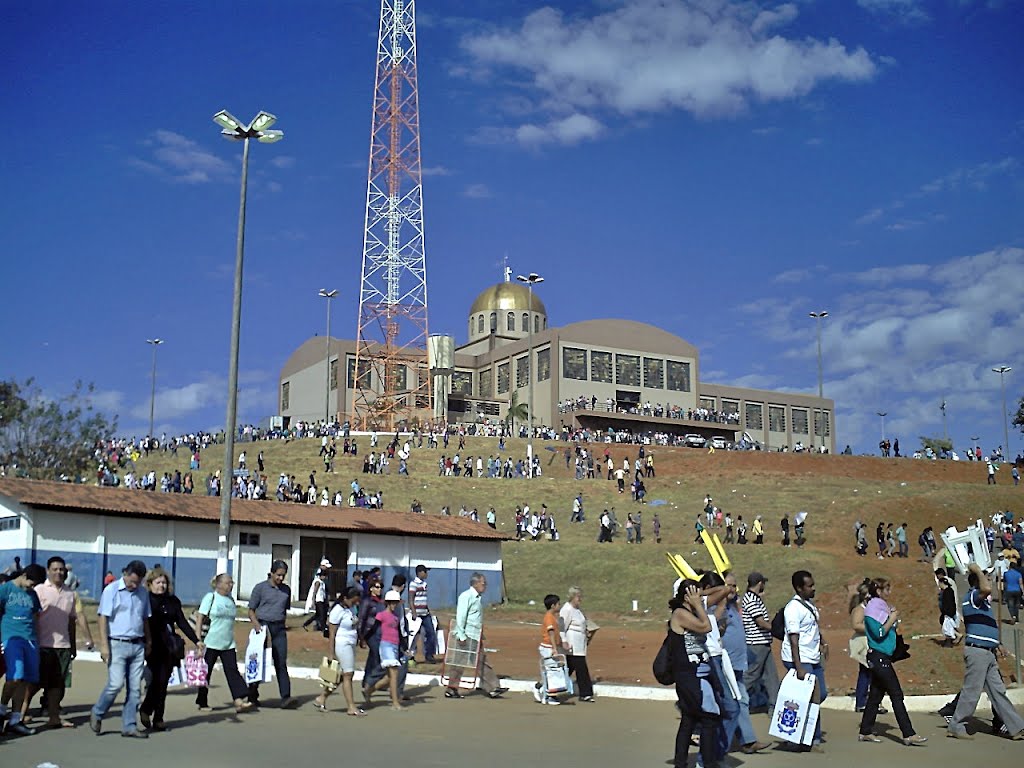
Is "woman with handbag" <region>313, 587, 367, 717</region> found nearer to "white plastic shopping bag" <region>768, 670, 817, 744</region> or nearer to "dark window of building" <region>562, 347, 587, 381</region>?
"white plastic shopping bag" <region>768, 670, 817, 744</region>

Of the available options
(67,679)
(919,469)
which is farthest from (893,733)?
(919,469)

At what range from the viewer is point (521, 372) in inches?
3044

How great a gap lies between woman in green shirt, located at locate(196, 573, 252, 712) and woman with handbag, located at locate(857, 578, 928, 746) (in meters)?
6.33

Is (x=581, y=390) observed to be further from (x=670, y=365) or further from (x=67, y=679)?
(x=67, y=679)

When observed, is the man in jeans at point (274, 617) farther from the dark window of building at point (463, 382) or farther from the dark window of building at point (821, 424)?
the dark window of building at point (821, 424)

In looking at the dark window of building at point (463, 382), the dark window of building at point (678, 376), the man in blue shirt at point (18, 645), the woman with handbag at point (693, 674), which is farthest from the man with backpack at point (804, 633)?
the dark window of building at point (463, 382)

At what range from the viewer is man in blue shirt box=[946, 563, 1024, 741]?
10.9 metres

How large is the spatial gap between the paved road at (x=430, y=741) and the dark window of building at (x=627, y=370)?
63070 millimetres

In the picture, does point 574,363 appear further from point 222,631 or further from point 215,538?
point 222,631

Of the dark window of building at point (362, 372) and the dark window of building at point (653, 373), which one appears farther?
the dark window of building at point (653, 373)

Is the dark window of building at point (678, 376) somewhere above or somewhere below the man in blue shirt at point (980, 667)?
above

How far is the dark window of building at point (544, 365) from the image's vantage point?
73.5 metres

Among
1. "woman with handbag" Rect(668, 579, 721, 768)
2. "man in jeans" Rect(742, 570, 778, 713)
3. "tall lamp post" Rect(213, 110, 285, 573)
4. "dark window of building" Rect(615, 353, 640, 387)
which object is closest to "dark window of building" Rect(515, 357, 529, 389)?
"dark window of building" Rect(615, 353, 640, 387)

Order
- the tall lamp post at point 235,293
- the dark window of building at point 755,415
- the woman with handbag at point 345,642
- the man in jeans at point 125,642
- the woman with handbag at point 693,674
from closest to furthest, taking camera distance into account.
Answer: the woman with handbag at point 693,674, the man in jeans at point 125,642, the woman with handbag at point 345,642, the tall lamp post at point 235,293, the dark window of building at point 755,415
